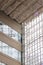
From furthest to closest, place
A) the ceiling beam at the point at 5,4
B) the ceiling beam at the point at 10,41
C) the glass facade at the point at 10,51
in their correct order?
the glass facade at the point at 10,51 < the ceiling beam at the point at 10,41 < the ceiling beam at the point at 5,4

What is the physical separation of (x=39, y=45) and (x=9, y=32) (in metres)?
4.28

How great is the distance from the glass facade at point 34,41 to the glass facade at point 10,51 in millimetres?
1311

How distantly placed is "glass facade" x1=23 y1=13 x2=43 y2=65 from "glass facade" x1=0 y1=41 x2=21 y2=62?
1311mm

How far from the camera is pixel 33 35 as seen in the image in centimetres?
3288

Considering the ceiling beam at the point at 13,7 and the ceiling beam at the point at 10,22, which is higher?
the ceiling beam at the point at 13,7

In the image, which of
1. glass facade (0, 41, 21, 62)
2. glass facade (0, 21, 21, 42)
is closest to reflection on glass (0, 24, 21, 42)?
glass facade (0, 21, 21, 42)

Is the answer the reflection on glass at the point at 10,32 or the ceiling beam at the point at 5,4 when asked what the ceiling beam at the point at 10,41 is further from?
the ceiling beam at the point at 5,4

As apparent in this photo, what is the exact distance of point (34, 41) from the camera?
106 ft

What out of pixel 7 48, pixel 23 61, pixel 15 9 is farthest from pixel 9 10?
pixel 23 61

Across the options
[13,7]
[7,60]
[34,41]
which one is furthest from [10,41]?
[13,7]

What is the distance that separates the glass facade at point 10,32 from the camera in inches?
1257

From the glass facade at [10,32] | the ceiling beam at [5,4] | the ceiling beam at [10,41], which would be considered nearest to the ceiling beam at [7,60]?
the ceiling beam at [10,41]

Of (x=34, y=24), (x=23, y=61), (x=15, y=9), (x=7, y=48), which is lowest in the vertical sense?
(x=23, y=61)

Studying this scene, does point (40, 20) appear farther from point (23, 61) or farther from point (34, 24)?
point (23, 61)
